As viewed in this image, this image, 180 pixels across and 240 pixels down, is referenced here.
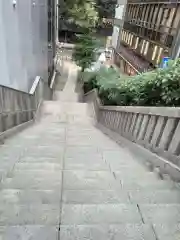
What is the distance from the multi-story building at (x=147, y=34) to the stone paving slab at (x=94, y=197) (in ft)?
36.1

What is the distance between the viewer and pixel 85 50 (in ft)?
52.1

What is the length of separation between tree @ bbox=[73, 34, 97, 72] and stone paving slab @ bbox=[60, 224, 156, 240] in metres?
15.3

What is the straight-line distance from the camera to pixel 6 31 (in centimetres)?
478

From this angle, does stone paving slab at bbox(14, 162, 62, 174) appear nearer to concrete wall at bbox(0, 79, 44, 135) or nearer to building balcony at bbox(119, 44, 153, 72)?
concrete wall at bbox(0, 79, 44, 135)

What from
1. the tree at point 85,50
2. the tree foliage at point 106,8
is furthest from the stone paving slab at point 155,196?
the tree foliage at point 106,8

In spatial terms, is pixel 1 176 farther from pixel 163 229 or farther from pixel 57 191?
pixel 163 229

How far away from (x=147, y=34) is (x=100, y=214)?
55.1 ft

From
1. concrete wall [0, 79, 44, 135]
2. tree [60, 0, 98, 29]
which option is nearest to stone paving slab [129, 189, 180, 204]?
concrete wall [0, 79, 44, 135]

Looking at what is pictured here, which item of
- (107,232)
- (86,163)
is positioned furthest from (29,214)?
(86,163)

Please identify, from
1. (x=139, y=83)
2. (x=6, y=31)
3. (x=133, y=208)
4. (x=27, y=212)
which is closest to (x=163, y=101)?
(x=139, y=83)

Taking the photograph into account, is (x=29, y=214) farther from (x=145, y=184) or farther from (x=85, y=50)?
(x=85, y=50)

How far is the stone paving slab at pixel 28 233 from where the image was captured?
54.7 inches

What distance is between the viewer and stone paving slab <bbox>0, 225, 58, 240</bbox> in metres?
1.39

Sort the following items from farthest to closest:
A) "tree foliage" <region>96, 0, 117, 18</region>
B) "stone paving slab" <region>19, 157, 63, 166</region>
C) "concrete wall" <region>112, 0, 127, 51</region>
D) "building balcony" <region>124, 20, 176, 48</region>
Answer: "tree foliage" <region>96, 0, 117, 18</region> < "concrete wall" <region>112, 0, 127, 51</region> < "building balcony" <region>124, 20, 176, 48</region> < "stone paving slab" <region>19, 157, 63, 166</region>
